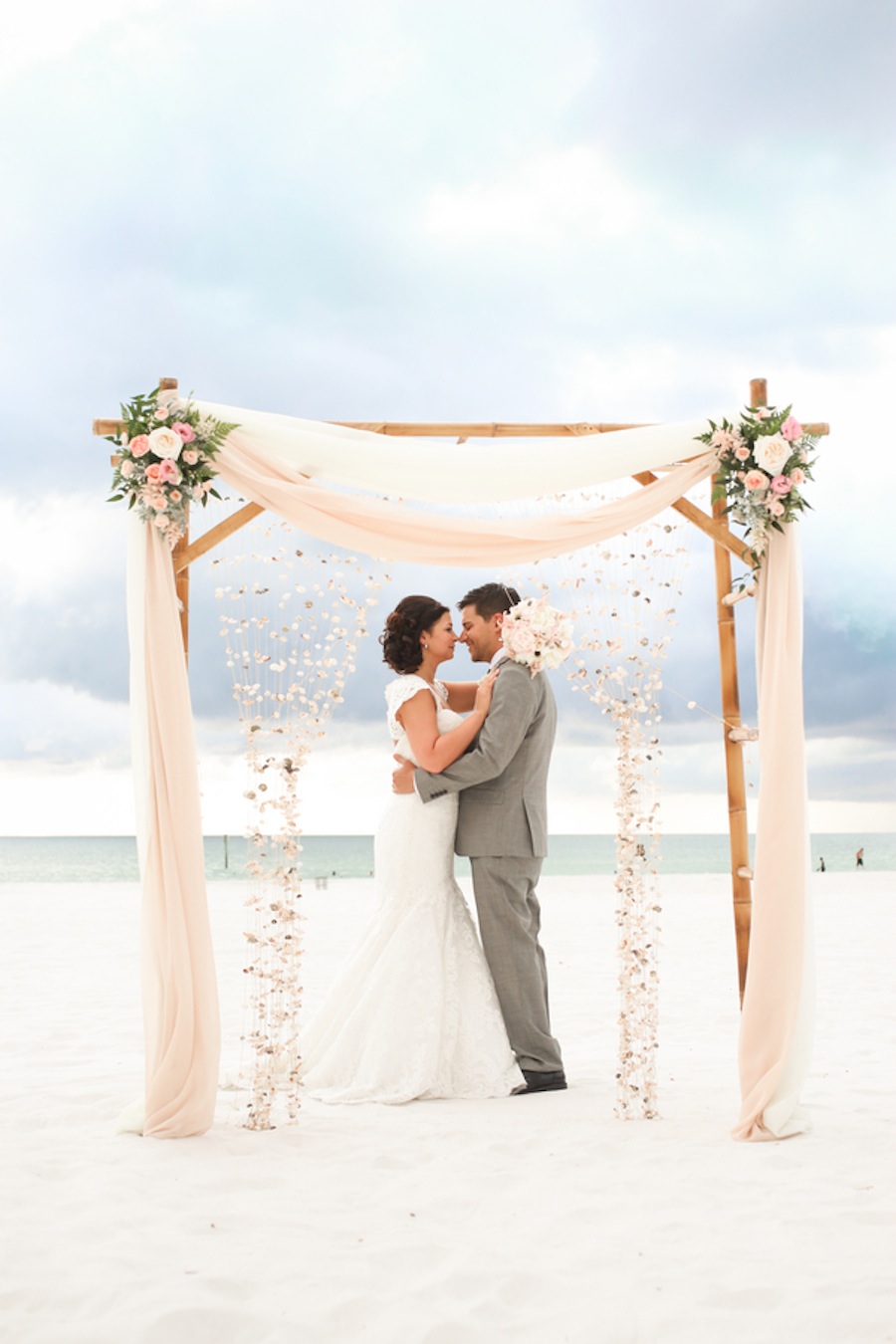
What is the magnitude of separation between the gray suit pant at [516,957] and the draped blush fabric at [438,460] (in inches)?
64.0

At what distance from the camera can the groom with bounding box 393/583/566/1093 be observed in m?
4.70

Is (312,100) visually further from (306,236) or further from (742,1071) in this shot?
(742,1071)

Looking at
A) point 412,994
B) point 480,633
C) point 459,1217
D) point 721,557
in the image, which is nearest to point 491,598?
point 480,633

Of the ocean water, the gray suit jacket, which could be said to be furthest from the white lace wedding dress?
the ocean water

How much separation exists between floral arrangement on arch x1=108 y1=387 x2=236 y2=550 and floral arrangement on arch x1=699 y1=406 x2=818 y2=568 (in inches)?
78.6

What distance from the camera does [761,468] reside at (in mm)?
4445

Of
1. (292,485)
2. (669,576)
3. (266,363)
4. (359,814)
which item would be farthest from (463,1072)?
(359,814)

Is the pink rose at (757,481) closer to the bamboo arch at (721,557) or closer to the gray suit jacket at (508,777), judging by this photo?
the bamboo arch at (721,557)

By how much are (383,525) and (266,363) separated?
161 inches

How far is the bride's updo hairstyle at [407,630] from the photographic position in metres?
4.88

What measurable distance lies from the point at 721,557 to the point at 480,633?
111 cm

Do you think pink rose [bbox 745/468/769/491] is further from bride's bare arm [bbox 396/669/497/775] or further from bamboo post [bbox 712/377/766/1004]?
bride's bare arm [bbox 396/669/497/775]

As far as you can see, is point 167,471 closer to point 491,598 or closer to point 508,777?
point 491,598

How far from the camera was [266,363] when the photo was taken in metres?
7.91
